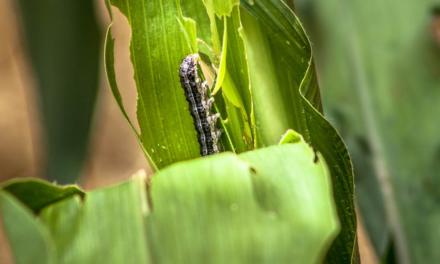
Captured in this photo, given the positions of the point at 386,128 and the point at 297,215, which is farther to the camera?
the point at 386,128

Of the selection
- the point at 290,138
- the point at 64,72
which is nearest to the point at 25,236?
the point at 290,138

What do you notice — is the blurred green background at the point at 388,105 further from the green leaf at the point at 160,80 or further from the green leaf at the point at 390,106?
the green leaf at the point at 160,80

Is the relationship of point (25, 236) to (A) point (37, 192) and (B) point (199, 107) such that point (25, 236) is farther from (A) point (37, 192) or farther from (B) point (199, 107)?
(B) point (199, 107)

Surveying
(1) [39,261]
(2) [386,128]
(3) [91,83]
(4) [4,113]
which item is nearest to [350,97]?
(2) [386,128]

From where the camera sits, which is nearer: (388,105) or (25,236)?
(25,236)

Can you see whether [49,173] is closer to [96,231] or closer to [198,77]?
[198,77]

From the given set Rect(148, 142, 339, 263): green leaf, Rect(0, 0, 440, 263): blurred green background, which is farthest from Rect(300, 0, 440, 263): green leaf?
Rect(148, 142, 339, 263): green leaf

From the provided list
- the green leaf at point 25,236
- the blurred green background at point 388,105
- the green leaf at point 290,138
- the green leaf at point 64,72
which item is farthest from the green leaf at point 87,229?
the green leaf at point 64,72
